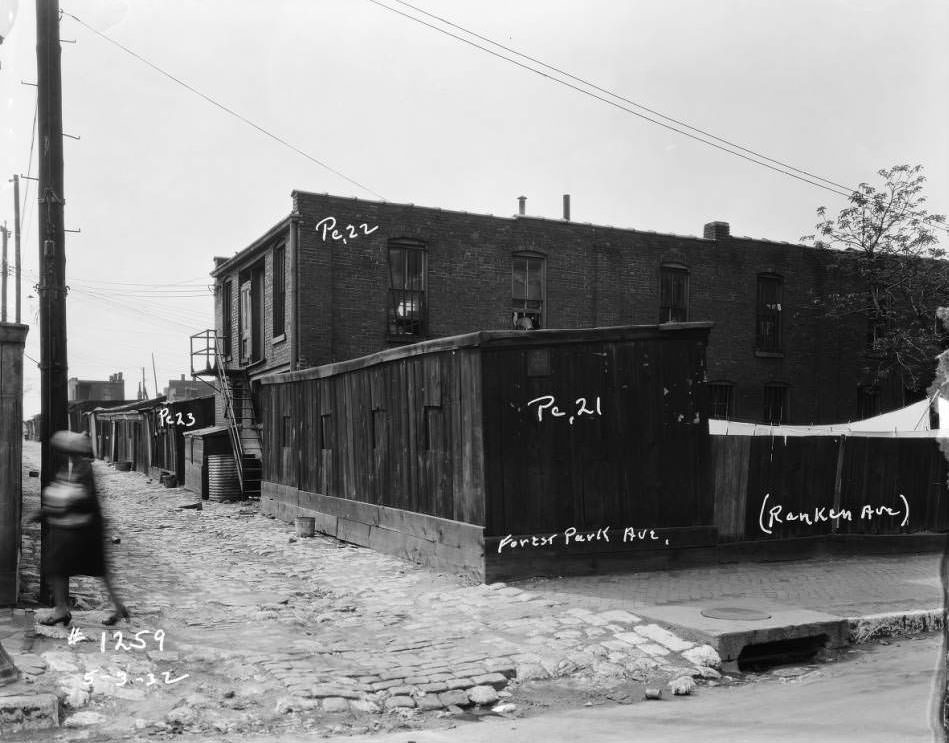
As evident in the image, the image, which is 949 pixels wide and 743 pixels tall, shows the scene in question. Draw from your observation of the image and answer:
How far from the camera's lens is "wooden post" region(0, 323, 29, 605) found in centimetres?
804

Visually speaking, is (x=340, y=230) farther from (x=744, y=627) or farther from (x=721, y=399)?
(x=744, y=627)

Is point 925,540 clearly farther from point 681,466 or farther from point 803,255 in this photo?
point 803,255

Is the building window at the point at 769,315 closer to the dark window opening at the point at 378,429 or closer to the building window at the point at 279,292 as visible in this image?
the building window at the point at 279,292

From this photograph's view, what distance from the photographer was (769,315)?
Result: 2736cm

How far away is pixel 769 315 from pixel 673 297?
3672 millimetres

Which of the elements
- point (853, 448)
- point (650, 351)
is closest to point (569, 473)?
point (650, 351)

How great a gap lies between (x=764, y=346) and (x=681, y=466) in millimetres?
18099

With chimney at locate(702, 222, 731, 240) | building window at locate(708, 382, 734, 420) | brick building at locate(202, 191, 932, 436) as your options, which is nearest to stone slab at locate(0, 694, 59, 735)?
brick building at locate(202, 191, 932, 436)

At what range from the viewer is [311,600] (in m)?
9.65

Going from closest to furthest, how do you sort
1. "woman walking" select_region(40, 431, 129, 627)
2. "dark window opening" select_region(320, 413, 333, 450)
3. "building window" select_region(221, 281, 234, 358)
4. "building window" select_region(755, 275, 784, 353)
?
"woman walking" select_region(40, 431, 129, 627), "dark window opening" select_region(320, 413, 333, 450), "building window" select_region(755, 275, 784, 353), "building window" select_region(221, 281, 234, 358)

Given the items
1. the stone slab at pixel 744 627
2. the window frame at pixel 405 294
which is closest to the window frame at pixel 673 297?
the window frame at pixel 405 294

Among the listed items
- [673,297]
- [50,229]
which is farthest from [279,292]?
[50,229]

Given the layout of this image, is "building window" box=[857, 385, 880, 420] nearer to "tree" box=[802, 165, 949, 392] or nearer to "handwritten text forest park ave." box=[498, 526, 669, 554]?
"tree" box=[802, 165, 949, 392]

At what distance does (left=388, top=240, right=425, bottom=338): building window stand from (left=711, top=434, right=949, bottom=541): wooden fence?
1245 cm
